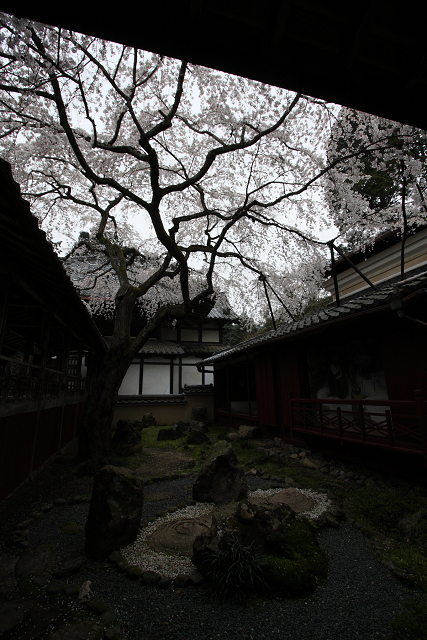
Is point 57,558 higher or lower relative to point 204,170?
lower

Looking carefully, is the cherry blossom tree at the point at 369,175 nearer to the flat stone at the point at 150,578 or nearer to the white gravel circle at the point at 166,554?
the white gravel circle at the point at 166,554

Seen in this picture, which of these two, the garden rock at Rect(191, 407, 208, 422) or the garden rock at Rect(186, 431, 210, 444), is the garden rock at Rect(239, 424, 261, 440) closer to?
the garden rock at Rect(186, 431, 210, 444)

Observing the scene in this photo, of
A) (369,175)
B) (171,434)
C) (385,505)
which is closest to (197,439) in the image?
(171,434)

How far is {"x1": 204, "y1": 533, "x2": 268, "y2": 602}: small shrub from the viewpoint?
3170 mm

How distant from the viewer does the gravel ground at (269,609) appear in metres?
2.69

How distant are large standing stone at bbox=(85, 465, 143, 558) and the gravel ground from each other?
0.81 ft

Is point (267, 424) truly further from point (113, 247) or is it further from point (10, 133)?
point (10, 133)

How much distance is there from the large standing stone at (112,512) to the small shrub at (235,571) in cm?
131

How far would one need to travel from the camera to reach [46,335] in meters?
6.51

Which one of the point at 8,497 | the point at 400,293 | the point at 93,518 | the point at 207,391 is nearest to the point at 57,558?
the point at 93,518

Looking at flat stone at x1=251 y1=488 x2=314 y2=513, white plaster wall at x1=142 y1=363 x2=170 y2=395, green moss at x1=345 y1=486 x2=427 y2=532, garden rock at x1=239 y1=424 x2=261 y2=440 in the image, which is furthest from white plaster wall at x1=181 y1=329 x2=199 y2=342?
green moss at x1=345 y1=486 x2=427 y2=532

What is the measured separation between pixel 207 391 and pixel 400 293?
1361cm

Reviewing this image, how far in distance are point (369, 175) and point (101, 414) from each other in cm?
1171

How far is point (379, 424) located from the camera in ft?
20.3
